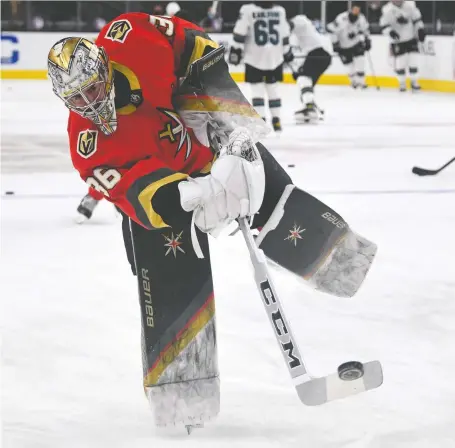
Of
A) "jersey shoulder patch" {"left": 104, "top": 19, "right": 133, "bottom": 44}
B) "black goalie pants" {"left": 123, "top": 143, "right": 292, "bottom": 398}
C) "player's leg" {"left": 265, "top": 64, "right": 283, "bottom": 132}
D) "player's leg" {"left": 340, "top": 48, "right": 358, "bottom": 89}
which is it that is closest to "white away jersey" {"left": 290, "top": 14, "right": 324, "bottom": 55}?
"player's leg" {"left": 265, "top": 64, "right": 283, "bottom": 132}

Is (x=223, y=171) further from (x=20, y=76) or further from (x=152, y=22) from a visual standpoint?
(x=20, y=76)

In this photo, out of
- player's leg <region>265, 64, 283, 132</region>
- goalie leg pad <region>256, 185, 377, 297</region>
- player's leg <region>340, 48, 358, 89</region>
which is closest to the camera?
goalie leg pad <region>256, 185, 377, 297</region>

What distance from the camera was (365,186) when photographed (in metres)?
5.57

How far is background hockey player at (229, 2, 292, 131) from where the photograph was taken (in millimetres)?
8211

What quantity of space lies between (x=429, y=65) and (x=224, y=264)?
908 cm

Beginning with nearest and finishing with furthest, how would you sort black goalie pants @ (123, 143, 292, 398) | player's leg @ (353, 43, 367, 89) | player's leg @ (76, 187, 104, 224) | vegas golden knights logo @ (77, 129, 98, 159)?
vegas golden knights logo @ (77, 129, 98, 159), black goalie pants @ (123, 143, 292, 398), player's leg @ (76, 187, 104, 224), player's leg @ (353, 43, 367, 89)

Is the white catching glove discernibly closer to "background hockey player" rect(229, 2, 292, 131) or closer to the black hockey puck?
the black hockey puck

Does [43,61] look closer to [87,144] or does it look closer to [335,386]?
[87,144]

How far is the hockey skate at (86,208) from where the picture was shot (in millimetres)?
4562

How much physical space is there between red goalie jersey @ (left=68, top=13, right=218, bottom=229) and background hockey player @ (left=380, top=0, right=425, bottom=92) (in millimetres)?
10066

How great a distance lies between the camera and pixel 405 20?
12016 millimetres

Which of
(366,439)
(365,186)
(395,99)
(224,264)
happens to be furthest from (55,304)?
(395,99)

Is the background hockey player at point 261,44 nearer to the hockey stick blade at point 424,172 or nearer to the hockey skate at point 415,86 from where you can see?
the hockey stick blade at point 424,172

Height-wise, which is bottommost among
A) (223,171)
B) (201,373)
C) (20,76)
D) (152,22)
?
(20,76)
